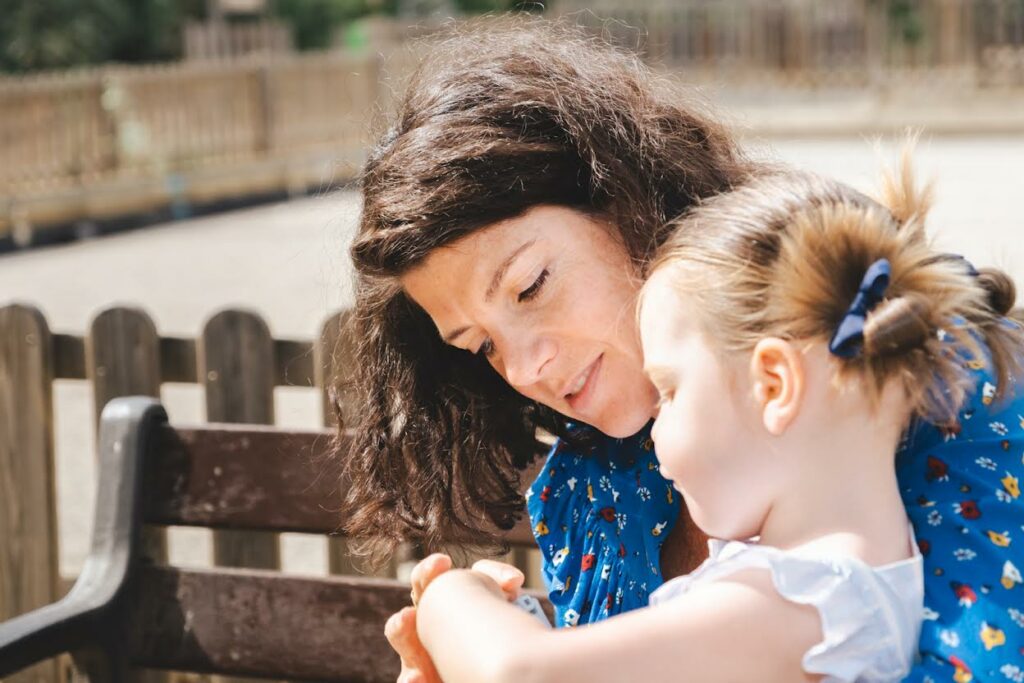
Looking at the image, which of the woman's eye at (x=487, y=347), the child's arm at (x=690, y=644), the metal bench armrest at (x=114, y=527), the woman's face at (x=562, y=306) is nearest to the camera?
the child's arm at (x=690, y=644)

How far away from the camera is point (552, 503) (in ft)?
6.09

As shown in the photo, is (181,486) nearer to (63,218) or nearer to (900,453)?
(900,453)

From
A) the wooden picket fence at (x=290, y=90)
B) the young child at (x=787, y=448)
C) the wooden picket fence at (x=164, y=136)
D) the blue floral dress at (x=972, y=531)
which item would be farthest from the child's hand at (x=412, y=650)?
the wooden picket fence at (x=164, y=136)

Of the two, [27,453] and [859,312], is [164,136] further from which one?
[859,312]

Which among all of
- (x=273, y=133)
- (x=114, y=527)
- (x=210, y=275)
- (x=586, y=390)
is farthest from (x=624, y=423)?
(x=273, y=133)

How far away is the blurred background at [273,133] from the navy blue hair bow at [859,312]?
0.29 m

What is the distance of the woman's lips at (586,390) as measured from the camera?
5.32ft

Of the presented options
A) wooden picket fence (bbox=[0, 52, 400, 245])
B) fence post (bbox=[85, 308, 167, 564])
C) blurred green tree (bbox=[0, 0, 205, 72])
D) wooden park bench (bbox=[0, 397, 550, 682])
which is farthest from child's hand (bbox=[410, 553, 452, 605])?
blurred green tree (bbox=[0, 0, 205, 72])

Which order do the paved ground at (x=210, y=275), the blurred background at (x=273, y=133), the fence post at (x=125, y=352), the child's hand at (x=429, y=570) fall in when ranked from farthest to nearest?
the paved ground at (x=210, y=275) < the blurred background at (x=273, y=133) < the fence post at (x=125, y=352) < the child's hand at (x=429, y=570)

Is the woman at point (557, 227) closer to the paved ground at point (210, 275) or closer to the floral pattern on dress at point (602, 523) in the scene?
the floral pattern on dress at point (602, 523)

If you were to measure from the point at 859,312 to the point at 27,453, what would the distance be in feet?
7.86

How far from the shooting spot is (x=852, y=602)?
4.01 ft

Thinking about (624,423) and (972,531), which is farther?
(624,423)

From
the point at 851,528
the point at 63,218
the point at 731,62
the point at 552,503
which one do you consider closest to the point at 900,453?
the point at 851,528
